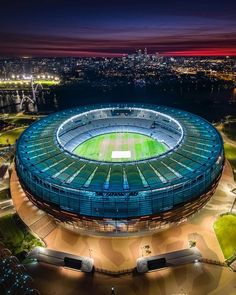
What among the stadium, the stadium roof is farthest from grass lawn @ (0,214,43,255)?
the stadium roof

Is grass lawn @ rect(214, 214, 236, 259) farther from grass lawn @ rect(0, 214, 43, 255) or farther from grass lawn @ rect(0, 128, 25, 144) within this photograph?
grass lawn @ rect(0, 128, 25, 144)

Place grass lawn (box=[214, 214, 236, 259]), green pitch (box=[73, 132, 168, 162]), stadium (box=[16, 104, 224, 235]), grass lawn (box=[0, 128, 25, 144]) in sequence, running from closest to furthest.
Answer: stadium (box=[16, 104, 224, 235])
grass lawn (box=[214, 214, 236, 259])
green pitch (box=[73, 132, 168, 162])
grass lawn (box=[0, 128, 25, 144])

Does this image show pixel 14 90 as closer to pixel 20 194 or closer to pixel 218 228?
pixel 20 194

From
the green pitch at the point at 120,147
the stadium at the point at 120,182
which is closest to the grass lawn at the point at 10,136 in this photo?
the stadium at the point at 120,182

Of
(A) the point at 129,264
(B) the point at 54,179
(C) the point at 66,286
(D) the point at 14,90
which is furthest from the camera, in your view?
(D) the point at 14,90

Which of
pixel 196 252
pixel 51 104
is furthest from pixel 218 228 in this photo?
pixel 51 104

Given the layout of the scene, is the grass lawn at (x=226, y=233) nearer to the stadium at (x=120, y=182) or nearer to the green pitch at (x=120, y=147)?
the stadium at (x=120, y=182)

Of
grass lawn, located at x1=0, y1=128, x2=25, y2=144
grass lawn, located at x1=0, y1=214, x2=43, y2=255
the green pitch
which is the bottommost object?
grass lawn, located at x1=0, y1=128, x2=25, y2=144
